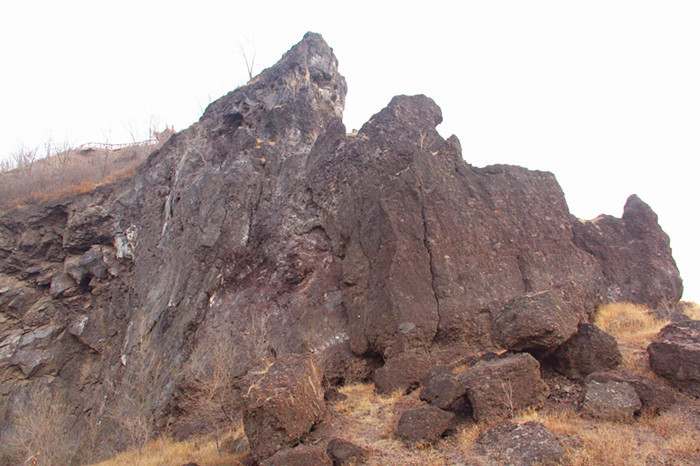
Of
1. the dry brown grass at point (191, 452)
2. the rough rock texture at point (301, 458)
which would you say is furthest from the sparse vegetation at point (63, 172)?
the rough rock texture at point (301, 458)

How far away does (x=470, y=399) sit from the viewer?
755 centimetres

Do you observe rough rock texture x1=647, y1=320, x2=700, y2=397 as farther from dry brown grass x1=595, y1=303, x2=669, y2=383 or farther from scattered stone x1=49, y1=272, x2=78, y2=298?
scattered stone x1=49, y1=272, x2=78, y2=298

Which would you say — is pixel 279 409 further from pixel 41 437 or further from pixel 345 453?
pixel 41 437

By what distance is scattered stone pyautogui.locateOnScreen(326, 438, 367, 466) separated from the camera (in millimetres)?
7059

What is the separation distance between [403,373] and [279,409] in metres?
3.52

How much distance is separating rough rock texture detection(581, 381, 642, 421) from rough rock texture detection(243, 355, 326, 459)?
4.94 m

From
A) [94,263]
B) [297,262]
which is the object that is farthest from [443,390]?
[94,263]

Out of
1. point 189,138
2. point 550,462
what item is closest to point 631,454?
point 550,462

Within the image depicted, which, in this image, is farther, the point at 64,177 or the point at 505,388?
the point at 64,177

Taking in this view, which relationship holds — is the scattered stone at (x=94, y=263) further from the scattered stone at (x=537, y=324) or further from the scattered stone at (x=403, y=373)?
the scattered stone at (x=537, y=324)

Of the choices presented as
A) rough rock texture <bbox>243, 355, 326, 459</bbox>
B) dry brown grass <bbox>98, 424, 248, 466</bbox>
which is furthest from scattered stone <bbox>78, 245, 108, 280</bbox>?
rough rock texture <bbox>243, 355, 326, 459</bbox>

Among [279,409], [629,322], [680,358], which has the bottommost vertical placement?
[629,322]

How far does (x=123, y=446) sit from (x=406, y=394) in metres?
10.1

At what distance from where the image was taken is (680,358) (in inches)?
298
